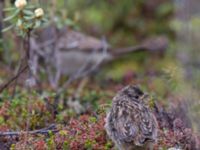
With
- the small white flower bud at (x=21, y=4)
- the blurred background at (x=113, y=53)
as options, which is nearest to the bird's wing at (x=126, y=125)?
the blurred background at (x=113, y=53)

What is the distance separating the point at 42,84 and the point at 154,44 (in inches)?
127

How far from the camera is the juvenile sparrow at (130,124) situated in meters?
6.37

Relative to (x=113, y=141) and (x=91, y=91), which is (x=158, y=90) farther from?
(x=113, y=141)

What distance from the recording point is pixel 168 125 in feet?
25.1

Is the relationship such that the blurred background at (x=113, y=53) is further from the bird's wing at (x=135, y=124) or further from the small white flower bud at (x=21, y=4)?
the small white flower bud at (x=21, y=4)

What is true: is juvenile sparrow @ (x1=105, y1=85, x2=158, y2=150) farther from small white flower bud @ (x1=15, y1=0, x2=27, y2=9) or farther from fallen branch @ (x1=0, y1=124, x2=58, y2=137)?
small white flower bud @ (x1=15, y1=0, x2=27, y2=9)

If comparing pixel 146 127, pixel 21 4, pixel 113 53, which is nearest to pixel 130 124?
pixel 146 127

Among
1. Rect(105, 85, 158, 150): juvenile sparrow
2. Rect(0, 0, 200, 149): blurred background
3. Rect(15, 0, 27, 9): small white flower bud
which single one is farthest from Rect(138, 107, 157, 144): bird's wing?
Rect(15, 0, 27, 9): small white flower bud

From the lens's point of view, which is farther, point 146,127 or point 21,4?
point 21,4

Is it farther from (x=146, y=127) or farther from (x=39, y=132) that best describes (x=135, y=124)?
(x=39, y=132)

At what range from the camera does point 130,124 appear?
653 centimetres

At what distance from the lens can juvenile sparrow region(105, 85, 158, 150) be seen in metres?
6.37

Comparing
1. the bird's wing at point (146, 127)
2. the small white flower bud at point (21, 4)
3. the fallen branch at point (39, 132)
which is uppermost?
the small white flower bud at point (21, 4)

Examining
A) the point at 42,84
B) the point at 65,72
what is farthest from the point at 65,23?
the point at 65,72
